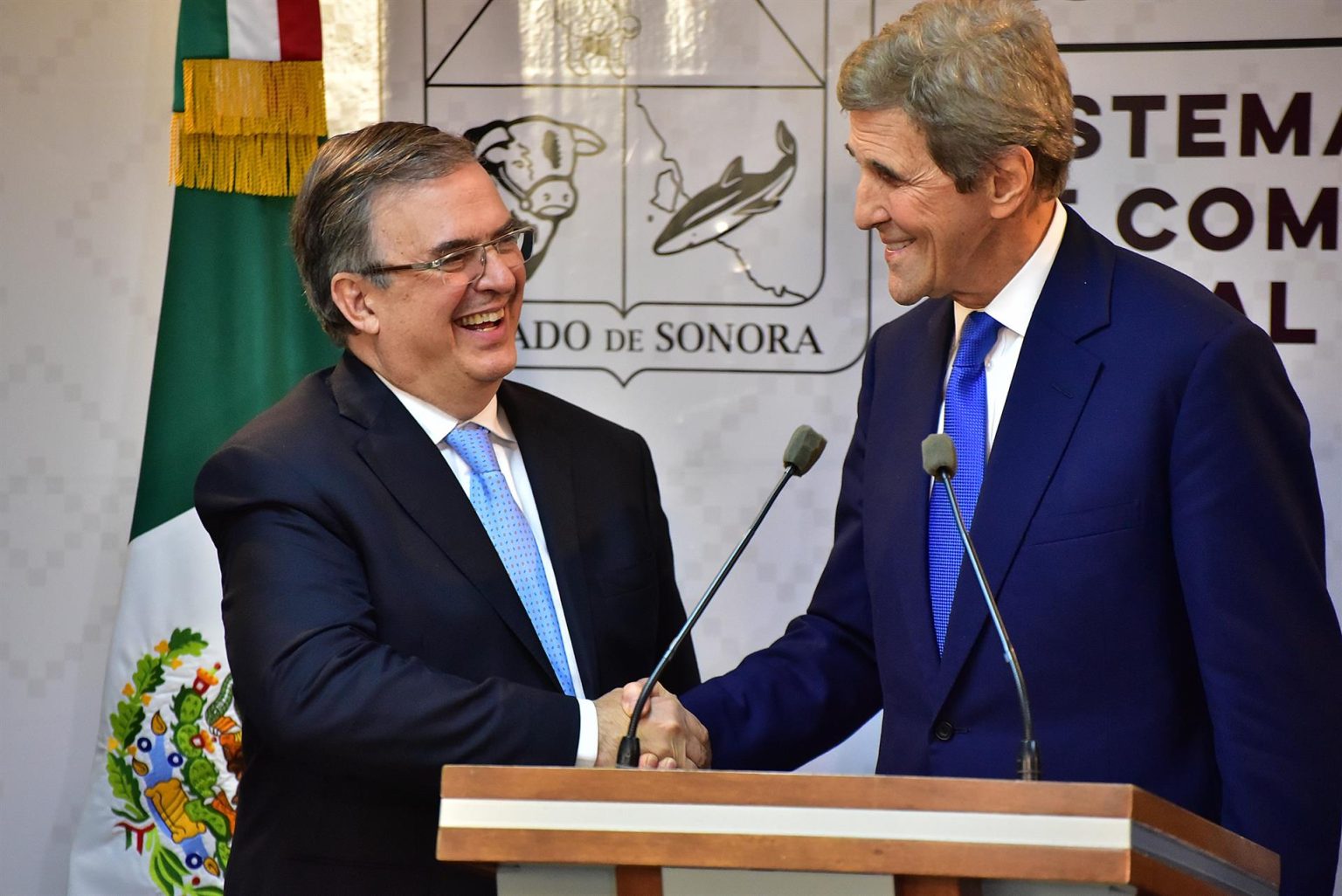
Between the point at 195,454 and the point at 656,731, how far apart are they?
4.95ft

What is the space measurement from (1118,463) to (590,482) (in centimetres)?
85

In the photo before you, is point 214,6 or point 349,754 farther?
point 214,6

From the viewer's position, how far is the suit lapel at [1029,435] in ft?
6.70

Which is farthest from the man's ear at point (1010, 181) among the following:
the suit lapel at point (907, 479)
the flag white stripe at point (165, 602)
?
the flag white stripe at point (165, 602)

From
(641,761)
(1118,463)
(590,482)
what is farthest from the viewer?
(590,482)

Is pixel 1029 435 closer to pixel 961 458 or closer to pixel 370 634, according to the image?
pixel 961 458

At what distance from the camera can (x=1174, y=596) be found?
2025 millimetres

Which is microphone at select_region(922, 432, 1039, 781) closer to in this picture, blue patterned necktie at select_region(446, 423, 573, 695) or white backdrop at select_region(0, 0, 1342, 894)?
blue patterned necktie at select_region(446, 423, 573, 695)

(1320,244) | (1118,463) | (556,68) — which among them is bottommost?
(1118,463)

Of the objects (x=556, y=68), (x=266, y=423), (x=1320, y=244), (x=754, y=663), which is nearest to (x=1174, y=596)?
(x=754, y=663)

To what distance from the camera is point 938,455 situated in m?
1.83

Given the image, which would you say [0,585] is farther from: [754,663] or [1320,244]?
[1320,244]

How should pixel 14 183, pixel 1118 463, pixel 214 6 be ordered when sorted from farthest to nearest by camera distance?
pixel 14 183 < pixel 214 6 < pixel 1118 463

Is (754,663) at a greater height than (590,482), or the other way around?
(590,482)
